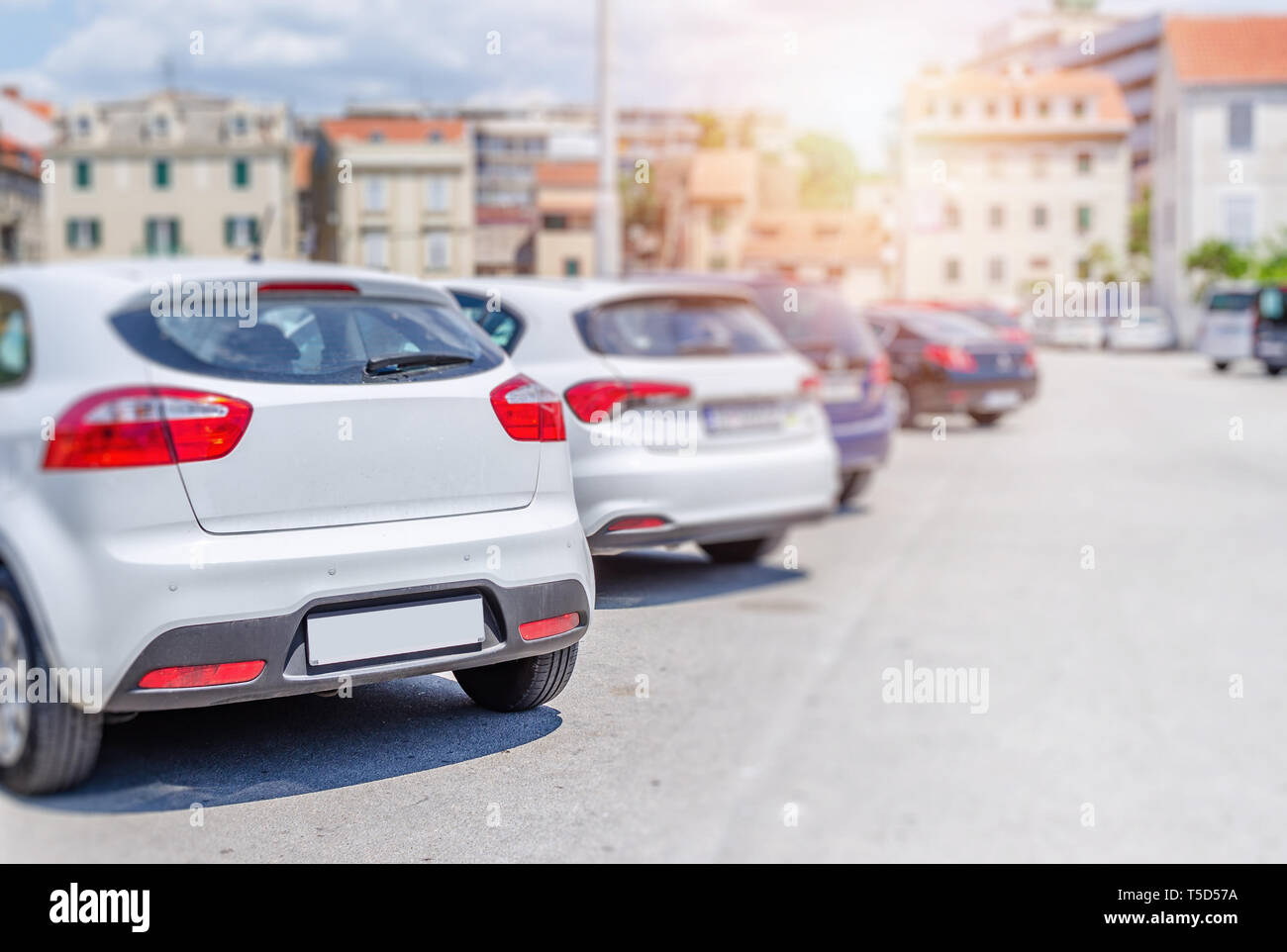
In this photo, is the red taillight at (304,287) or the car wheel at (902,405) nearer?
the red taillight at (304,287)

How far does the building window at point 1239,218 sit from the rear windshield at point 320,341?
103 meters

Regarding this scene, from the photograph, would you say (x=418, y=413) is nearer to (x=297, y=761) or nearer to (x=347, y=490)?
(x=347, y=490)

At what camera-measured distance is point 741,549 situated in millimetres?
2336

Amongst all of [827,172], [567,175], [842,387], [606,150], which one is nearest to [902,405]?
[842,387]

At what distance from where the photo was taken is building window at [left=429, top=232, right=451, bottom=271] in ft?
6.38

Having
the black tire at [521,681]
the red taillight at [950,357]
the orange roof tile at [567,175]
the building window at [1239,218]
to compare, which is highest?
the building window at [1239,218]

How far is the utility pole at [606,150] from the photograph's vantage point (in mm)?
2211

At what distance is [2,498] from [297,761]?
0.43 meters

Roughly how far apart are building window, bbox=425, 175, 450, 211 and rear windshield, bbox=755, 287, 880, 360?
14059 millimetres

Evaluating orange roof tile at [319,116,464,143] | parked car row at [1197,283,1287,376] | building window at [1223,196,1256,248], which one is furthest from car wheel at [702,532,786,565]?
building window at [1223,196,1256,248]

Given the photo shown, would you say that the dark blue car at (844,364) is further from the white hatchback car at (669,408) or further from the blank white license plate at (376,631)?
the blank white license plate at (376,631)

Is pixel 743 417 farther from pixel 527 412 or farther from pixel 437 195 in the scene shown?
pixel 527 412

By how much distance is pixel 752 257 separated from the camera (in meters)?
124

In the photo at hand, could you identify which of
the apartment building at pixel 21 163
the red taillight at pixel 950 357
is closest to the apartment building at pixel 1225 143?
the red taillight at pixel 950 357
